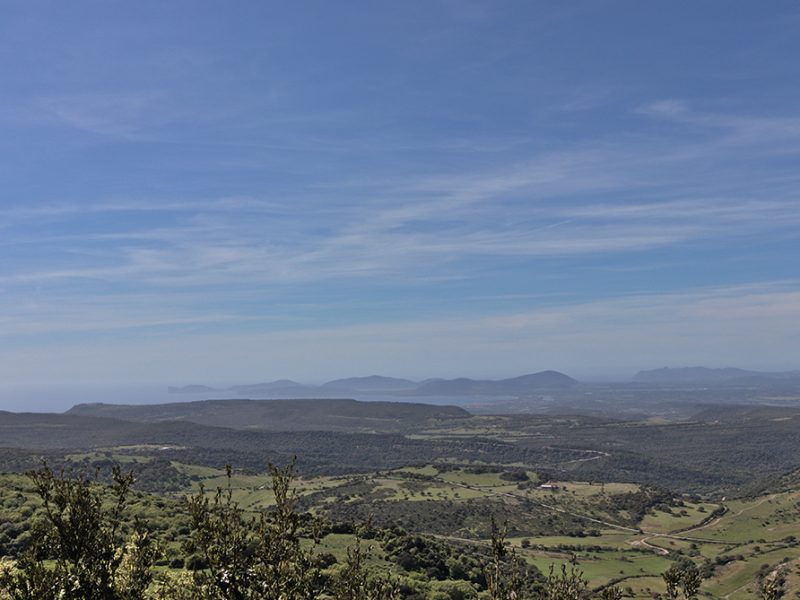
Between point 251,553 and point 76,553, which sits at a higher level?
point 76,553

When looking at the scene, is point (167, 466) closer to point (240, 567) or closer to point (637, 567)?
point (637, 567)

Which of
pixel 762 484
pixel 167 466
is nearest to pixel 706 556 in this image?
pixel 762 484

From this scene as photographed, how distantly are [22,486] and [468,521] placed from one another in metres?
90.4

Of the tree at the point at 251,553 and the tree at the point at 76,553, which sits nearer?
the tree at the point at 76,553

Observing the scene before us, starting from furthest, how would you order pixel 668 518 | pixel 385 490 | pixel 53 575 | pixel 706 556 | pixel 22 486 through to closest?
1. pixel 385 490
2. pixel 668 518
3. pixel 706 556
4. pixel 22 486
5. pixel 53 575

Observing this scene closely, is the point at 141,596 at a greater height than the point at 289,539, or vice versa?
the point at 289,539

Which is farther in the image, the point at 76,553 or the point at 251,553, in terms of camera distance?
the point at 251,553

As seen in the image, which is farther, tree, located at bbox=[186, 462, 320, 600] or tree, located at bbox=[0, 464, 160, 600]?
tree, located at bbox=[186, 462, 320, 600]

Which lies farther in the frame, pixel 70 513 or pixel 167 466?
pixel 167 466

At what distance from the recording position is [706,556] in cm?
10288

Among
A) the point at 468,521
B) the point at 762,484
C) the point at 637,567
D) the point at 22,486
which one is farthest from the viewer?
the point at 762,484

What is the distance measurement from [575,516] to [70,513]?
5686 inches

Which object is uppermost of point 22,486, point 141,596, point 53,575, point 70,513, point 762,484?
point 70,513

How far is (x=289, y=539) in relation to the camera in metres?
16.0
